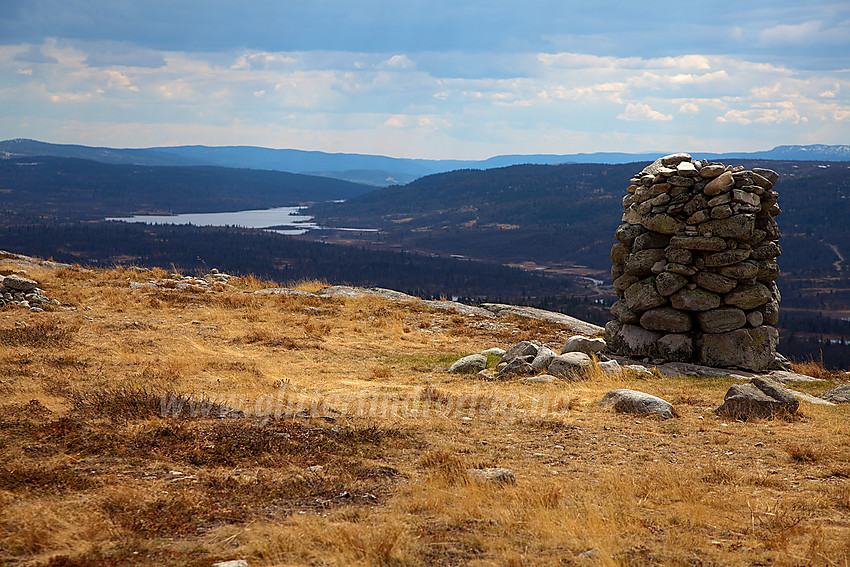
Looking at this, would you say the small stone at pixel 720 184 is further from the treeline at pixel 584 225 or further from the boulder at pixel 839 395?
the treeline at pixel 584 225

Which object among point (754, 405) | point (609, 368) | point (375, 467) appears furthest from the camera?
point (609, 368)

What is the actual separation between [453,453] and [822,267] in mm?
140365

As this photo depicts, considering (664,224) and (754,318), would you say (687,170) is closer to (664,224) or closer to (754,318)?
(664,224)

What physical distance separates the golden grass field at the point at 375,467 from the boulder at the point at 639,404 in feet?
0.96

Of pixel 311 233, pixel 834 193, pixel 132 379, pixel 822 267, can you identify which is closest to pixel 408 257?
pixel 311 233

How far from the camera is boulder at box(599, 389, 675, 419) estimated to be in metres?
9.50

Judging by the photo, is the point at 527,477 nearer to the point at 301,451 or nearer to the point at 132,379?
the point at 301,451

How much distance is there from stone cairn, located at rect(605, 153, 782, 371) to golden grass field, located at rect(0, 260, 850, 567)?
6.85 feet

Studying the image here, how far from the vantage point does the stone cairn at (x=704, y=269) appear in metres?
14.4

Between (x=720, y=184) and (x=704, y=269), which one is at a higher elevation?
(x=720, y=184)

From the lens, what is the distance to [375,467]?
679 cm

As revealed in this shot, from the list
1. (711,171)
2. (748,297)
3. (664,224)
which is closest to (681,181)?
(711,171)

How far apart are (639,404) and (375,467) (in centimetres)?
485

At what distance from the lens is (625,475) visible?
6680mm
